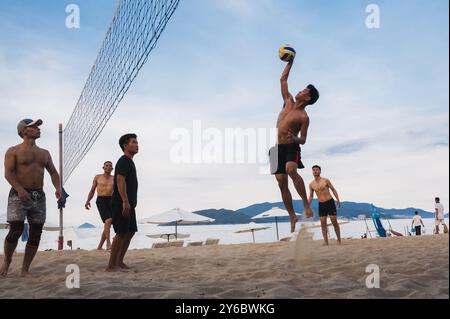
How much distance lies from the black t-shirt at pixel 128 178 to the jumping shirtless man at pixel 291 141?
166cm

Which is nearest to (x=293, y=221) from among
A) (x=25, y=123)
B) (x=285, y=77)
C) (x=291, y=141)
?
(x=291, y=141)

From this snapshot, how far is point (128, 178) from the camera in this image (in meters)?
4.91

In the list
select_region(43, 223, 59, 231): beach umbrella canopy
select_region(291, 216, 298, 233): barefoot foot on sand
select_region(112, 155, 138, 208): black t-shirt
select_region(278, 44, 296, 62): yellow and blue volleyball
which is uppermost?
select_region(278, 44, 296, 62): yellow and blue volleyball

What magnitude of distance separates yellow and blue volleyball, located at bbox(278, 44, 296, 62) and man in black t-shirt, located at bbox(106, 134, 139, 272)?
2029 mm

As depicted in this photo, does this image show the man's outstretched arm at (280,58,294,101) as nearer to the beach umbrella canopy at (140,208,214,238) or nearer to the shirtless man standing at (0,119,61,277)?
the shirtless man standing at (0,119,61,277)

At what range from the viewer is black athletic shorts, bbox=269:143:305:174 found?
4949 millimetres

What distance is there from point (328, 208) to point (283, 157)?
3774mm

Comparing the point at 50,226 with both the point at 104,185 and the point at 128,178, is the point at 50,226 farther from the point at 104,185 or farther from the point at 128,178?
the point at 128,178

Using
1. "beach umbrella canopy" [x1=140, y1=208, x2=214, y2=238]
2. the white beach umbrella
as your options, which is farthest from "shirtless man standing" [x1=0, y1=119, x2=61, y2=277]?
the white beach umbrella

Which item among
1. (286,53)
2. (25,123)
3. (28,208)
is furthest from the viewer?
(286,53)

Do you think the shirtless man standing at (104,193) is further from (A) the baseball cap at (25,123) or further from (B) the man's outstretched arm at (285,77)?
(B) the man's outstretched arm at (285,77)

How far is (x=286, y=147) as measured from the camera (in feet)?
16.5
